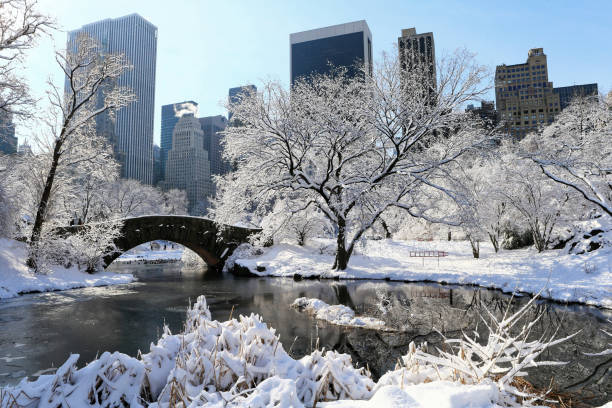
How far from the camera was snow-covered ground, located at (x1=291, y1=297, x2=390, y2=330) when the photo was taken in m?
10.1

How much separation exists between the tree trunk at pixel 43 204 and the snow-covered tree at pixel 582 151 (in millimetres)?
22157

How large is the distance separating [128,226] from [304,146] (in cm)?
1331

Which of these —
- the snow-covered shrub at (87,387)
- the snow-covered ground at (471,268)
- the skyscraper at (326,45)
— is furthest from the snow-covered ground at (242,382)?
the skyscraper at (326,45)

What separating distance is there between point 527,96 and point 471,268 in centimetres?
12764

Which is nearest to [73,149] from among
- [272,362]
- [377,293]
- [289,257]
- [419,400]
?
[289,257]

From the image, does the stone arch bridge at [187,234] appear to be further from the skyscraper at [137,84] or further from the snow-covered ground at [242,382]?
the skyscraper at [137,84]

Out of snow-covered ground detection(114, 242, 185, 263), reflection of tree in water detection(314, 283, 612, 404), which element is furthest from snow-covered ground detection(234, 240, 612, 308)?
snow-covered ground detection(114, 242, 185, 263)

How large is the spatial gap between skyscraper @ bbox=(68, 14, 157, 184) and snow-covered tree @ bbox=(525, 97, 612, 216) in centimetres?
14469

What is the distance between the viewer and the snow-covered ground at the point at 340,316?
10073 mm

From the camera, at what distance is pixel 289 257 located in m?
25.5

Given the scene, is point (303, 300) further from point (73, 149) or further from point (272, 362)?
point (73, 149)

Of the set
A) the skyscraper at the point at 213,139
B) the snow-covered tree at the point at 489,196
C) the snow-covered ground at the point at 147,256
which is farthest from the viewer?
the skyscraper at the point at 213,139

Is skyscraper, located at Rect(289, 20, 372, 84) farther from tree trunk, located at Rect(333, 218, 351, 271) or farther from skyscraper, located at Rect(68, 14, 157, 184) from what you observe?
tree trunk, located at Rect(333, 218, 351, 271)

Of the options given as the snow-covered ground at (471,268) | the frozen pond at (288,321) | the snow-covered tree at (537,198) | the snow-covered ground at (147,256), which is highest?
the snow-covered tree at (537,198)
